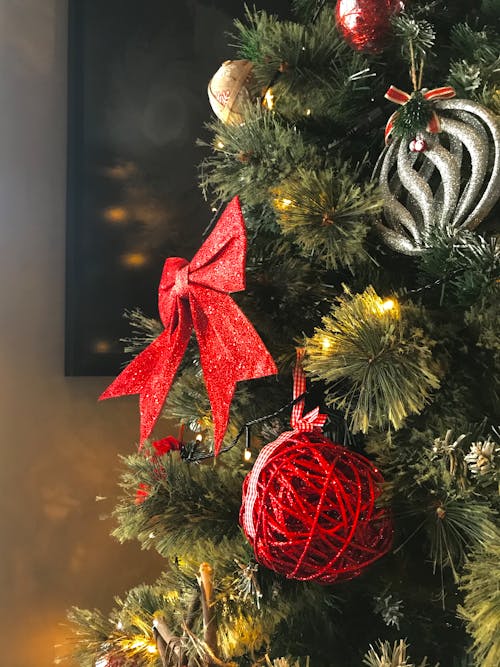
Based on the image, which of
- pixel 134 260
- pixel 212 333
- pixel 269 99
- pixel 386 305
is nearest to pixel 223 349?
pixel 212 333

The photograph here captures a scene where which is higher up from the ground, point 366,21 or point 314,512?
point 366,21

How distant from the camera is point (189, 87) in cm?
107

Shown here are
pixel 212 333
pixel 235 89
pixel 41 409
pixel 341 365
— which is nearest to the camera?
pixel 341 365

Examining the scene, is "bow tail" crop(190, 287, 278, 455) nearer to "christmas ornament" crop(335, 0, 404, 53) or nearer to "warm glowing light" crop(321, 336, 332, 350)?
"warm glowing light" crop(321, 336, 332, 350)

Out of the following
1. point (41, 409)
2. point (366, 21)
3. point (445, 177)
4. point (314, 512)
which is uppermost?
point (366, 21)

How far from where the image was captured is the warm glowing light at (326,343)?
461 mm

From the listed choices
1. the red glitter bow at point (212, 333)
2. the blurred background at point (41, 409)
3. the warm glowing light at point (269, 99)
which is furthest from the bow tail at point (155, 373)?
the blurred background at point (41, 409)

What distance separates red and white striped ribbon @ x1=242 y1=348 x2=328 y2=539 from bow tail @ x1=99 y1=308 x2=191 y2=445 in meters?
0.11

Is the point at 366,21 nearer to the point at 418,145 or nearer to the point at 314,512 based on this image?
the point at 418,145

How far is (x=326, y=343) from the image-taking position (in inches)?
18.3

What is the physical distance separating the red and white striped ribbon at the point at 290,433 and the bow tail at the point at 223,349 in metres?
0.04

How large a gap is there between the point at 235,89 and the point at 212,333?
0.28 meters

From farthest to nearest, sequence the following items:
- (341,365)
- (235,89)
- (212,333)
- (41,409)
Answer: (41,409) < (235,89) < (212,333) < (341,365)

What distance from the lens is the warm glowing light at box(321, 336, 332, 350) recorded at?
0.46 metres
